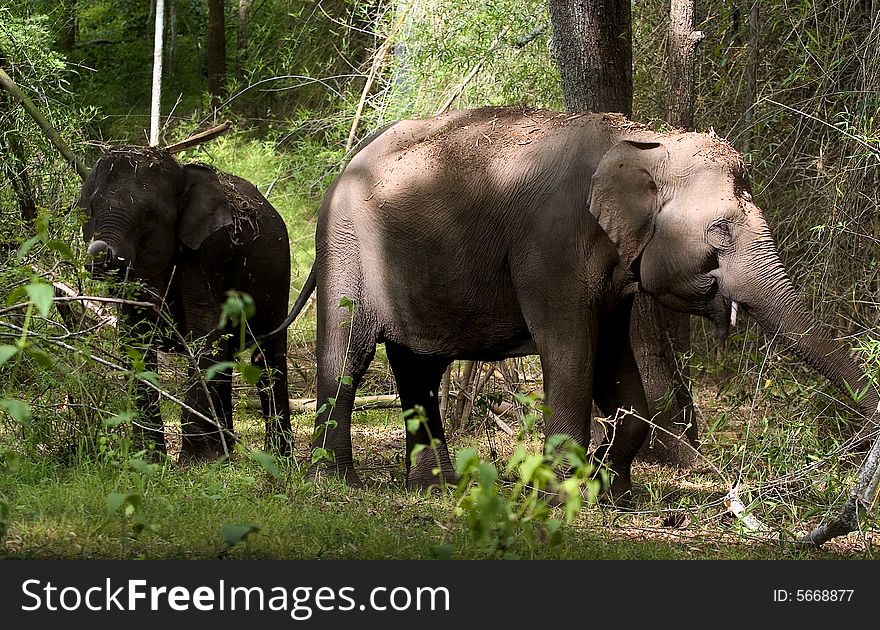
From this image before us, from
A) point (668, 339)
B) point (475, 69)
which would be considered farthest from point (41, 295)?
point (475, 69)

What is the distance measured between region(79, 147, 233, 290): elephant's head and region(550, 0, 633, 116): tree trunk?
8.93 feet

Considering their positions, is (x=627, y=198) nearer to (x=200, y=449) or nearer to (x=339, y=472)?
(x=339, y=472)

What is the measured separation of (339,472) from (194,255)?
2.24 meters

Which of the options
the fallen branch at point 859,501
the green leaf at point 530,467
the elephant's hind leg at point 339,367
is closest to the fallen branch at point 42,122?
the elephant's hind leg at point 339,367

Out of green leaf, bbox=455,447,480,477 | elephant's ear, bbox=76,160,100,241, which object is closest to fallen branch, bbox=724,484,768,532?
green leaf, bbox=455,447,480,477

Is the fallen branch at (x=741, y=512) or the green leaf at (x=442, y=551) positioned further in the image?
the fallen branch at (x=741, y=512)

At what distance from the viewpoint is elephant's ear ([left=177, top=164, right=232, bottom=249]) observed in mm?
8781

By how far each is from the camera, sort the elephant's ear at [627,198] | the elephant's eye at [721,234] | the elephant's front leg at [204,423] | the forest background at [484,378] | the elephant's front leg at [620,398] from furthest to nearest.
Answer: the elephant's front leg at [204,423] < the elephant's front leg at [620,398] < the elephant's ear at [627,198] < the elephant's eye at [721,234] < the forest background at [484,378]

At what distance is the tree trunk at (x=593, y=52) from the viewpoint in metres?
8.11

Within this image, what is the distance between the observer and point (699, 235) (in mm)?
6477

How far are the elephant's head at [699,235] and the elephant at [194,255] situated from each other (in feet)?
8.48

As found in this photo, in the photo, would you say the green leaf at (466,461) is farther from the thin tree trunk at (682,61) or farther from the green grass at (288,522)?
the thin tree trunk at (682,61)

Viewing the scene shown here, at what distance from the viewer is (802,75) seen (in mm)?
7508

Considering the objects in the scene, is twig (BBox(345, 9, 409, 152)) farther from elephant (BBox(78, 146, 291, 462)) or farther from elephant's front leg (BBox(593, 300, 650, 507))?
elephant's front leg (BBox(593, 300, 650, 507))
